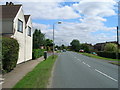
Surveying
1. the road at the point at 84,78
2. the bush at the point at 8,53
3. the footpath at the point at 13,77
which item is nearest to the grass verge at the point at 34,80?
the footpath at the point at 13,77

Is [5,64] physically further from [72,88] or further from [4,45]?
[72,88]

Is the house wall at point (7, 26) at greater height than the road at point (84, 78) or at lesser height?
greater

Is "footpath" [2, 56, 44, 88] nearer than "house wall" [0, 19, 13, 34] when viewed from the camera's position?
Yes

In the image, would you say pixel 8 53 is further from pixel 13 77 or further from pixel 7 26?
pixel 7 26

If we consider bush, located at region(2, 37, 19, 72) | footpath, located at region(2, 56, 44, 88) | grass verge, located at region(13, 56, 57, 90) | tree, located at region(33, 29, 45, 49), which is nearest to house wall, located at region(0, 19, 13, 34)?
bush, located at region(2, 37, 19, 72)

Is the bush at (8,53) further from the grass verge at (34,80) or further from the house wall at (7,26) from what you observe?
the house wall at (7,26)

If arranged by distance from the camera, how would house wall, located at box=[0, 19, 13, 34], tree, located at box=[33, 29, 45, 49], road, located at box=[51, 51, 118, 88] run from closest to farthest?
road, located at box=[51, 51, 118, 88], house wall, located at box=[0, 19, 13, 34], tree, located at box=[33, 29, 45, 49]

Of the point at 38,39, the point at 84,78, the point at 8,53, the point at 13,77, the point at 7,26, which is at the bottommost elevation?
the point at 84,78

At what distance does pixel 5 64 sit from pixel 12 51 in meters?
1.07

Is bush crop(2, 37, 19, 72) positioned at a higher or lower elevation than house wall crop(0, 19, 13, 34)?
lower

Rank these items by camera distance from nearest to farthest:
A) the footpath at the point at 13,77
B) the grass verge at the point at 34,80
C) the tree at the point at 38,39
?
1. the grass verge at the point at 34,80
2. the footpath at the point at 13,77
3. the tree at the point at 38,39

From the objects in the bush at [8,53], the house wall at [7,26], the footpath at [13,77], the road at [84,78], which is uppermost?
the house wall at [7,26]

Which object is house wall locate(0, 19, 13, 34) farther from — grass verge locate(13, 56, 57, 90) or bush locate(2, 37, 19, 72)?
grass verge locate(13, 56, 57, 90)

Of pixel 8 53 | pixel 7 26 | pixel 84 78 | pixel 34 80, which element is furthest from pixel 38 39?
pixel 34 80
